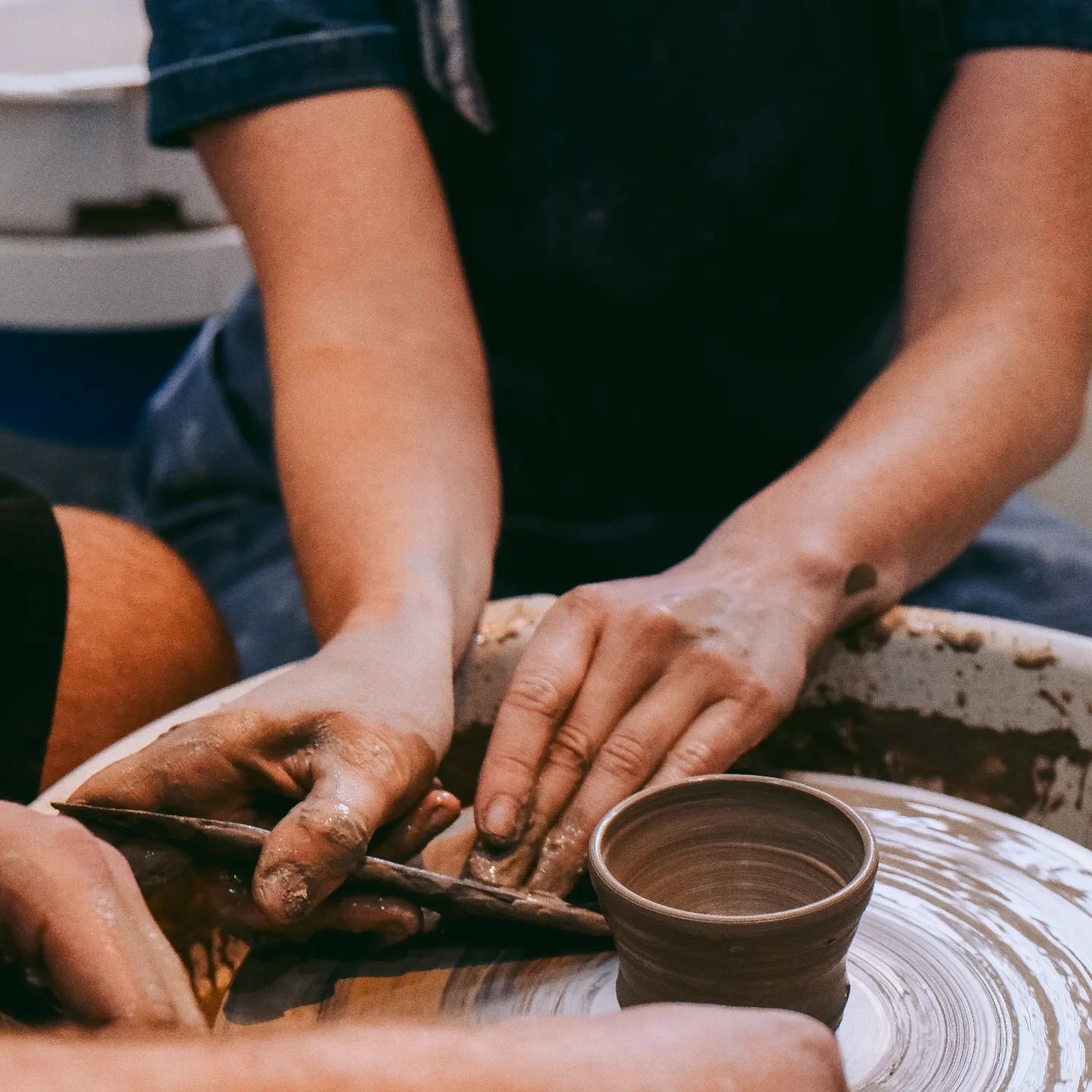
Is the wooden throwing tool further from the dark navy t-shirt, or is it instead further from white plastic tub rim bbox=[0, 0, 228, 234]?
white plastic tub rim bbox=[0, 0, 228, 234]

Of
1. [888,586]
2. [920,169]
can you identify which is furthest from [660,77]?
[888,586]

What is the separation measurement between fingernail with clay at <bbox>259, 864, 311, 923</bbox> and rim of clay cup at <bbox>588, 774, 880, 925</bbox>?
173mm

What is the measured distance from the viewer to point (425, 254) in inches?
47.1

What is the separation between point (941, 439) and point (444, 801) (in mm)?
531

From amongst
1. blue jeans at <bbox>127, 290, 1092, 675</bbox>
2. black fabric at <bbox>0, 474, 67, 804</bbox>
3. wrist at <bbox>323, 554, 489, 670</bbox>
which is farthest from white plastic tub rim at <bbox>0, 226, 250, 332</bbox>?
wrist at <bbox>323, 554, 489, 670</bbox>

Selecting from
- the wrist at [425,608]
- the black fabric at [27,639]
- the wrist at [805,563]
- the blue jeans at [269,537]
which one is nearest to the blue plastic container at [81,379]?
the blue jeans at [269,537]

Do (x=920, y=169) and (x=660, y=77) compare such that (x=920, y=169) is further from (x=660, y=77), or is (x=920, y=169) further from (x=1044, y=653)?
(x=1044, y=653)

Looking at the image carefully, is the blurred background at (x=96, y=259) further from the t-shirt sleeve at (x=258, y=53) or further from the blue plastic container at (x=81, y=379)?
the t-shirt sleeve at (x=258, y=53)

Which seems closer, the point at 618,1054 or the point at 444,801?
the point at 618,1054

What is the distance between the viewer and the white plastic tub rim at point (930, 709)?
3.50 feet

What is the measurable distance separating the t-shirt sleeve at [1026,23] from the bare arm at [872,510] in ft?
0.04

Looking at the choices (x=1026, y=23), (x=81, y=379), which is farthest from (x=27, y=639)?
(x=81, y=379)

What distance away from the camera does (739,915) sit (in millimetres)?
815

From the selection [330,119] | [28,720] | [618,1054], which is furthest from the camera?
[330,119]
